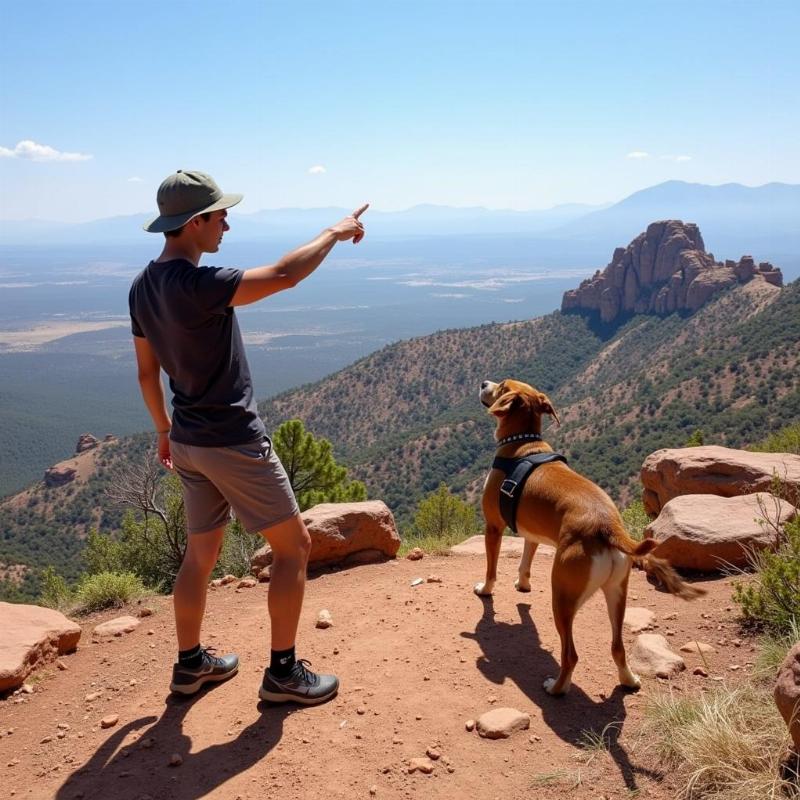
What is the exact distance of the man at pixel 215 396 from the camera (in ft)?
10.2

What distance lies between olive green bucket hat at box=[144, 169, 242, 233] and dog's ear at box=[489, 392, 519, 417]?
93.4 inches

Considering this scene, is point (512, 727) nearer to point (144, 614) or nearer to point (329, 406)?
point (144, 614)

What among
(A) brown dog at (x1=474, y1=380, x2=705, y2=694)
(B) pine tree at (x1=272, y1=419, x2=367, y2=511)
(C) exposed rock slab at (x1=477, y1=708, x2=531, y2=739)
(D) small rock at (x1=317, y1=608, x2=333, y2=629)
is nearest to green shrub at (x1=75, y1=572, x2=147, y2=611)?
(D) small rock at (x1=317, y1=608, x2=333, y2=629)

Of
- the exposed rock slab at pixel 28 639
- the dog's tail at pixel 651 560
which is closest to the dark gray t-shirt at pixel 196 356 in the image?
the dog's tail at pixel 651 560

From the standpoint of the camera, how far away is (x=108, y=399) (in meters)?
142

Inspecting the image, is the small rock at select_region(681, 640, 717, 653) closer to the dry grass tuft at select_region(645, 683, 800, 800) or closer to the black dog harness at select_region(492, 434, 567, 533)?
the dry grass tuft at select_region(645, 683, 800, 800)

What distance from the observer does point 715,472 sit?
7082 mm

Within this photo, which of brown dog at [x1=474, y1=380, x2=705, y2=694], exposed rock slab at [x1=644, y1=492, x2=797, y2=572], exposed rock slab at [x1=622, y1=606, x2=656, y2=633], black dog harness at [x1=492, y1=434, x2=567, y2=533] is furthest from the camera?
exposed rock slab at [x1=644, y1=492, x2=797, y2=572]

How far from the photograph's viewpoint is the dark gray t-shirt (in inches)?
124

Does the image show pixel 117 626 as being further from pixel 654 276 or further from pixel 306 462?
pixel 654 276

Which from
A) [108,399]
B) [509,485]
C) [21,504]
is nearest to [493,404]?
[509,485]

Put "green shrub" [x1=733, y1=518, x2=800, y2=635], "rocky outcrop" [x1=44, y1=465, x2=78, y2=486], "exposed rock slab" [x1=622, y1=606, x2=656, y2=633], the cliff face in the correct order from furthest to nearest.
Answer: the cliff face
"rocky outcrop" [x1=44, y1=465, x2=78, y2=486]
"exposed rock slab" [x1=622, y1=606, x2=656, y2=633]
"green shrub" [x1=733, y1=518, x2=800, y2=635]

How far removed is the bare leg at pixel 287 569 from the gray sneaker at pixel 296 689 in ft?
0.96

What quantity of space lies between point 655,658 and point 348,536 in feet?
10.4
